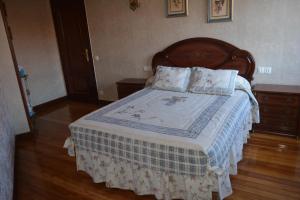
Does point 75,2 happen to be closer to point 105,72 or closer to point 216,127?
point 105,72

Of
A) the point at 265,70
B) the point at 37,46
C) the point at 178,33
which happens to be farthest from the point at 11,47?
the point at 265,70

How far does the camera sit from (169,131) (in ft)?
6.87

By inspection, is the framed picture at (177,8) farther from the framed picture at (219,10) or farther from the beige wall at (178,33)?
the framed picture at (219,10)

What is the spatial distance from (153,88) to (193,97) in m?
0.73

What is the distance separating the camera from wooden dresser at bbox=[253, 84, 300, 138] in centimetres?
289

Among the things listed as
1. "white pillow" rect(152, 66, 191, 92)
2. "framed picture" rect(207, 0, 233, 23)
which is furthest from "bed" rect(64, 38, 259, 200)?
"framed picture" rect(207, 0, 233, 23)

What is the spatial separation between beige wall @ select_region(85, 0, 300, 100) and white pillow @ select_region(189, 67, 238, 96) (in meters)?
0.55

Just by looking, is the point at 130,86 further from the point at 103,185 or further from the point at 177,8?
the point at 103,185

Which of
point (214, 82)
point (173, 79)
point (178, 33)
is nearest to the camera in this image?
point (214, 82)

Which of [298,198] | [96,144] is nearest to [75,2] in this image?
[96,144]

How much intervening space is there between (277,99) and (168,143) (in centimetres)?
179

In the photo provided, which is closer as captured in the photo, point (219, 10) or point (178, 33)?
point (219, 10)

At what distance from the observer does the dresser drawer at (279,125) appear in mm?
2977

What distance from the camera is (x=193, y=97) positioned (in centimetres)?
301
